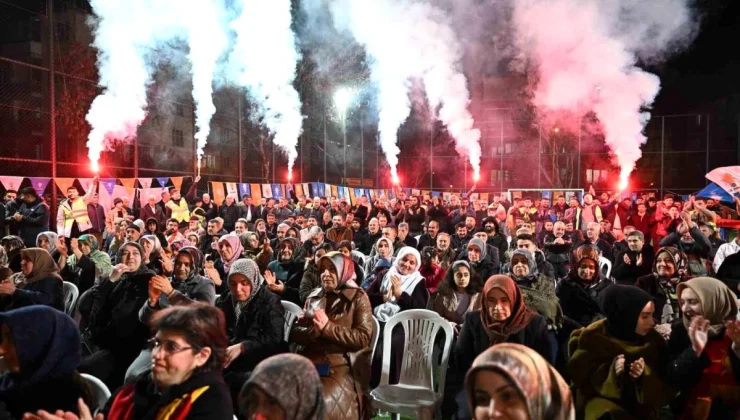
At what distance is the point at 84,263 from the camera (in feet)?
20.8

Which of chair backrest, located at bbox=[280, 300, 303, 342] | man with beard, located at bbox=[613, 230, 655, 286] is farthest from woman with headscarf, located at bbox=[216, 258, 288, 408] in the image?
man with beard, located at bbox=[613, 230, 655, 286]

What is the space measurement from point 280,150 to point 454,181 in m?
10.1

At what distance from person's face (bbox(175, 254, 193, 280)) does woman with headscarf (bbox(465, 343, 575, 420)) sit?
3626mm

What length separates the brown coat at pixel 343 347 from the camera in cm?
347

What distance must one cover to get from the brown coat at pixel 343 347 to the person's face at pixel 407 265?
1837 millimetres

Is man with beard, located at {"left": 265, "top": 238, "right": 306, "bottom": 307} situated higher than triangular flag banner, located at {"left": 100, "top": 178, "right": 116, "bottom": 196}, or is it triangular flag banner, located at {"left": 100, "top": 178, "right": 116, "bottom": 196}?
triangular flag banner, located at {"left": 100, "top": 178, "right": 116, "bottom": 196}

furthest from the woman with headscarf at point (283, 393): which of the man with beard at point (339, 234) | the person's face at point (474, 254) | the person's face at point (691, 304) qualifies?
the man with beard at point (339, 234)

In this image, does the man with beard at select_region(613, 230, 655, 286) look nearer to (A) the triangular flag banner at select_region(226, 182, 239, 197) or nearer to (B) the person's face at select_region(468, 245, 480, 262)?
(B) the person's face at select_region(468, 245, 480, 262)

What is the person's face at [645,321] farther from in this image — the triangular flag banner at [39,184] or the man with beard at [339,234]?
Result: the triangular flag banner at [39,184]

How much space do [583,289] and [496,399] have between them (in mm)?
3413

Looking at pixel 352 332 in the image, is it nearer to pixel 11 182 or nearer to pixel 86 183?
pixel 11 182

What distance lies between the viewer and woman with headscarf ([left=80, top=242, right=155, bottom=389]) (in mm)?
4160

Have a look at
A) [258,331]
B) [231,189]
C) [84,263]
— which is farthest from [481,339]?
[231,189]

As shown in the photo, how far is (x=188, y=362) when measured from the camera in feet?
7.40
